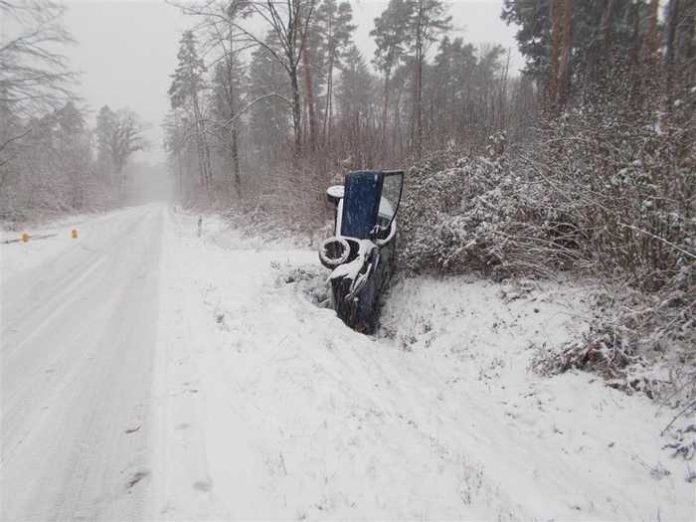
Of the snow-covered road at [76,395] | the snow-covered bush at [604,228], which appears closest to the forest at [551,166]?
the snow-covered bush at [604,228]

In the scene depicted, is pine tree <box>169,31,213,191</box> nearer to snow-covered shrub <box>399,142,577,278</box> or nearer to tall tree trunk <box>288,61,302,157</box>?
tall tree trunk <box>288,61,302,157</box>

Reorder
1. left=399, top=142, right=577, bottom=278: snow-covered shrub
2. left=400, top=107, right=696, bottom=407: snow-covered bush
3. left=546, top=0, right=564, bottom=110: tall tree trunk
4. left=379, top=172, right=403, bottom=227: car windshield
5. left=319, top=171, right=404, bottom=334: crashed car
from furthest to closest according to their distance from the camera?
left=546, top=0, right=564, bottom=110: tall tree trunk < left=379, top=172, right=403, bottom=227: car windshield < left=319, top=171, right=404, bottom=334: crashed car < left=399, top=142, right=577, bottom=278: snow-covered shrub < left=400, top=107, right=696, bottom=407: snow-covered bush

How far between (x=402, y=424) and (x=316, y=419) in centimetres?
70

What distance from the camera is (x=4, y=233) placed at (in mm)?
15430

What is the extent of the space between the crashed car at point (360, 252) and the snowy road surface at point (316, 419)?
49 centimetres

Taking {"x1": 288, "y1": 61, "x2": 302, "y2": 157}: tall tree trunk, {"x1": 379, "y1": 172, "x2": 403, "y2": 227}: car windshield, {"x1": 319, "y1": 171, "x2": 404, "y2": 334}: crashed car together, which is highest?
{"x1": 288, "y1": 61, "x2": 302, "y2": 157}: tall tree trunk

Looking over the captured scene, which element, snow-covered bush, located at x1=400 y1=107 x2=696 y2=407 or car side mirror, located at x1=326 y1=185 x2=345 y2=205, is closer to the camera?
Result: snow-covered bush, located at x1=400 y1=107 x2=696 y2=407

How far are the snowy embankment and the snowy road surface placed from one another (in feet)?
0.05

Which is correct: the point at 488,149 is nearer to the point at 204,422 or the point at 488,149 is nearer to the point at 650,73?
the point at 650,73

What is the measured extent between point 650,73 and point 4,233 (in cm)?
2143

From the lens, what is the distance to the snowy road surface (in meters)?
2.31

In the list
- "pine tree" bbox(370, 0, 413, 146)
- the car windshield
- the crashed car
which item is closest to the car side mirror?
the crashed car

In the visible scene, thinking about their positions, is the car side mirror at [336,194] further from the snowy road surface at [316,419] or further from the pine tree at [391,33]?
the pine tree at [391,33]

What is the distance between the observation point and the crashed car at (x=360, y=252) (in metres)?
5.40
